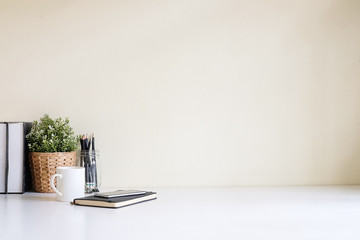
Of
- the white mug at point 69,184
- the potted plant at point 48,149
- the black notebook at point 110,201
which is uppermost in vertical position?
the potted plant at point 48,149

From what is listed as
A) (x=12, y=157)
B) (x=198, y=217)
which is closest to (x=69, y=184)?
(x=12, y=157)

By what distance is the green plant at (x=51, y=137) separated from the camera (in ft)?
5.36

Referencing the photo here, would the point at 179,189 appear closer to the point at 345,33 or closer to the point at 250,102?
the point at 250,102

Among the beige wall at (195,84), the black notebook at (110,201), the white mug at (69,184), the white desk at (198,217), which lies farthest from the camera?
the beige wall at (195,84)

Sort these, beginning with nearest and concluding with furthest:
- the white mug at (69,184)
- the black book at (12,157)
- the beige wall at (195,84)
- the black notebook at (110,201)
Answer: the black notebook at (110,201) < the white mug at (69,184) < the black book at (12,157) < the beige wall at (195,84)

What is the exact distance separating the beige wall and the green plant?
0.31ft

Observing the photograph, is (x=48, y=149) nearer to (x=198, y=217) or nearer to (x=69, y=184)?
(x=69, y=184)

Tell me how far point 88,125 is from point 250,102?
66 cm

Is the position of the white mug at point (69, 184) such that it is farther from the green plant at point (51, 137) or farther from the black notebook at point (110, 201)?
the green plant at point (51, 137)

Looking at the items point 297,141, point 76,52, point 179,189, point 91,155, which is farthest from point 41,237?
point 297,141

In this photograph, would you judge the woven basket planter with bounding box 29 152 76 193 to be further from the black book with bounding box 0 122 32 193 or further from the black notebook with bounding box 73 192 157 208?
the black notebook with bounding box 73 192 157 208

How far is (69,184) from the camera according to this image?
1.46 meters

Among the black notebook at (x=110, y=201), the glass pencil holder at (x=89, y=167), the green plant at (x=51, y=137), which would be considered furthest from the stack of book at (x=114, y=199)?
the green plant at (x=51, y=137)

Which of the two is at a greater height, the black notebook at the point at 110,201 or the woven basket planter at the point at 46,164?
the woven basket planter at the point at 46,164
